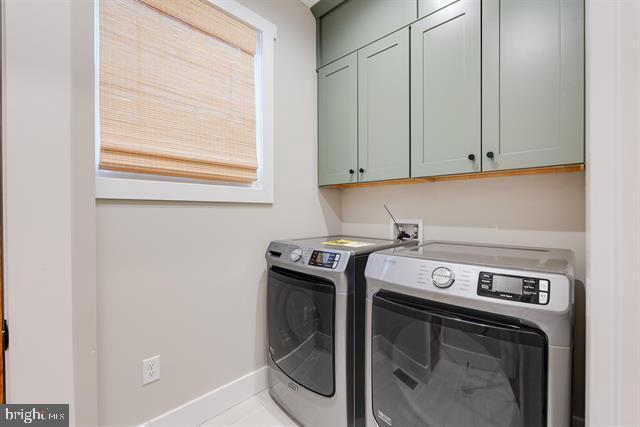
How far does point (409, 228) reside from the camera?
192 centimetres

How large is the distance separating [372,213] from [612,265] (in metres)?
1.78

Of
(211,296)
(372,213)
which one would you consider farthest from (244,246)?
(372,213)

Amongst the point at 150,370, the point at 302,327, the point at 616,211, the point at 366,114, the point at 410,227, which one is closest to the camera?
the point at 616,211

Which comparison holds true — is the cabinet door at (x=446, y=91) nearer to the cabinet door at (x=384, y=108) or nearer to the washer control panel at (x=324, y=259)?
the cabinet door at (x=384, y=108)

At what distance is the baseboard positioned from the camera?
1.41m

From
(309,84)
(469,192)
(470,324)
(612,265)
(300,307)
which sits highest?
(309,84)

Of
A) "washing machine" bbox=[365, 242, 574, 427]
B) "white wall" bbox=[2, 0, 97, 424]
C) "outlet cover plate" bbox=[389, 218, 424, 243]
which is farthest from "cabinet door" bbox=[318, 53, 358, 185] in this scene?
"white wall" bbox=[2, 0, 97, 424]

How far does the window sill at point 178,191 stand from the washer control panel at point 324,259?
0.57 meters

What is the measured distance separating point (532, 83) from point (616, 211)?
1.17m

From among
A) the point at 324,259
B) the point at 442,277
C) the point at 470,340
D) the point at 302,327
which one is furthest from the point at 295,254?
the point at 470,340

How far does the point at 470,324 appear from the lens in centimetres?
90

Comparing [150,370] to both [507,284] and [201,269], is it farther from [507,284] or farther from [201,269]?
[507,284]

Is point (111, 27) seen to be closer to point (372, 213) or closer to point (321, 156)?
point (321, 156)

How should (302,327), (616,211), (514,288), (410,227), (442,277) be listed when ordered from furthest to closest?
(410,227)
(302,327)
(442,277)
(514,288)
(616,211)
